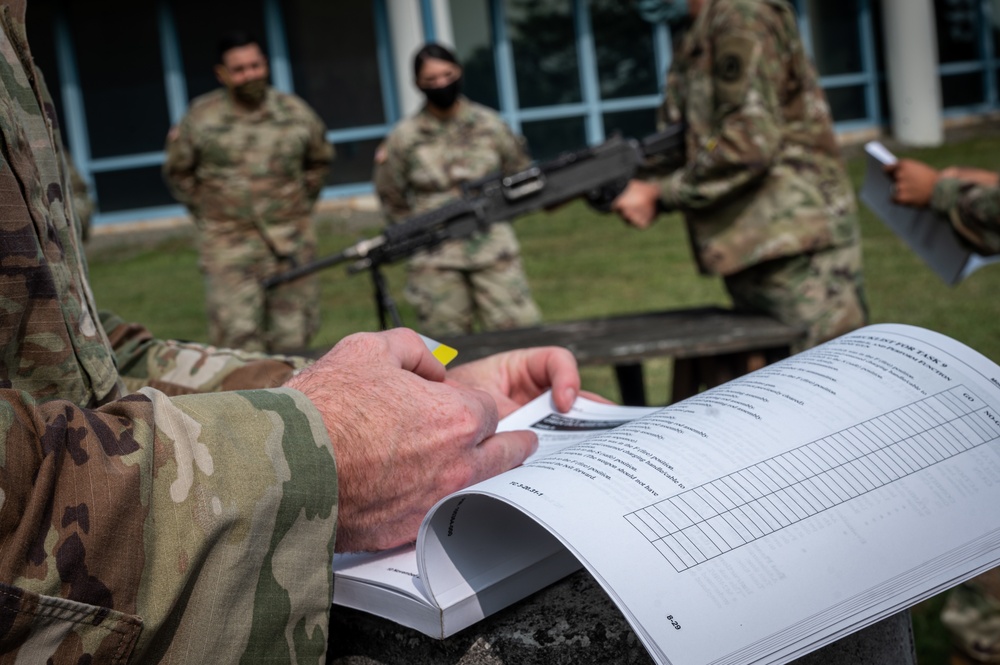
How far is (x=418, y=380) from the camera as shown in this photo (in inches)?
33.2

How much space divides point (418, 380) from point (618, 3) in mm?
11493

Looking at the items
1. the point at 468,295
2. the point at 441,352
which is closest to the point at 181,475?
the point at 441,352

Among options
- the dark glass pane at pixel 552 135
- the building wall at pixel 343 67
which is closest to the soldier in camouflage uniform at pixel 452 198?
the building wall at pixel 343 67

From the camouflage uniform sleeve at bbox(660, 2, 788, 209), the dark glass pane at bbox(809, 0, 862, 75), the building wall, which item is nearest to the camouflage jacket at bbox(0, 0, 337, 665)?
the camouflage uniform sleeve at bbox(660, 2, 788, 209)

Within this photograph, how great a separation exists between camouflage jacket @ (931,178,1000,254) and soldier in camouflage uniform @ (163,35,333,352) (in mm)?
4011

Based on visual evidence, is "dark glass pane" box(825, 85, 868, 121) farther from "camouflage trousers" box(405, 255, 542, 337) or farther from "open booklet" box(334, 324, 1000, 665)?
"open booklet" box(334, 324, 1000, 665)

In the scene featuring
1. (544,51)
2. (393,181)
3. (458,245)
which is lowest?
(458,245)

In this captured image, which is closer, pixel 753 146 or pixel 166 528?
pixel 166 528

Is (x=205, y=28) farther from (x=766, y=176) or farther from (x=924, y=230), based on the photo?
(x=924, y=230)

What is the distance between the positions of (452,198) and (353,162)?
6.34 metres

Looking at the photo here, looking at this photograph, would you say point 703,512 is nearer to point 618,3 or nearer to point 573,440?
point 573,440

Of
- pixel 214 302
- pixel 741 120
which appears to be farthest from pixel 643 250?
pixel 741 120

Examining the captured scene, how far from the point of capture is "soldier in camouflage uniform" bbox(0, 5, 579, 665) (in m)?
0.63

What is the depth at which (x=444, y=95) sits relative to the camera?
549cm
